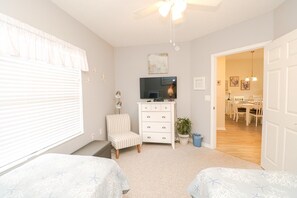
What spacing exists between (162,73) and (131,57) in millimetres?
915

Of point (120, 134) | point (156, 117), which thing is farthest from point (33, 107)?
point (156, 117)

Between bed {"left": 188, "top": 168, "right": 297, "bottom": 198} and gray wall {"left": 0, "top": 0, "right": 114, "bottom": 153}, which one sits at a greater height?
gray wall {"left": 0, "top": 0, "right": 114, "bottom": 153}

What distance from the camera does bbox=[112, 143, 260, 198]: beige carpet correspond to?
2.15m

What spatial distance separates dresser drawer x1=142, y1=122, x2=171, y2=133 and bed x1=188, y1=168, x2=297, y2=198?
2.18 meters

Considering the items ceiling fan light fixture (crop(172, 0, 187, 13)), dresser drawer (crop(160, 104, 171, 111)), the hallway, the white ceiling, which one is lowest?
the hallway

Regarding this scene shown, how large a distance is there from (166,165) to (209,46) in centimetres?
258

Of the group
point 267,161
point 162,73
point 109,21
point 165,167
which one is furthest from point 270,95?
point 109,21

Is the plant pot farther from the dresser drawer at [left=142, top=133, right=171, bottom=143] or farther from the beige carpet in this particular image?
the dresser drawer at [left=142, top=133, right=171, bottom=143]

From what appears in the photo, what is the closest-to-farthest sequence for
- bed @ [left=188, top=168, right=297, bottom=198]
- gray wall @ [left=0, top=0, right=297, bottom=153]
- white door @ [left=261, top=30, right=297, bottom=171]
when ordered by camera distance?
bed @ [left=188, top=168, right=297, bottom=198] → white door @ [left=261, top=30, right=297, bottom=171] → gray wall @ [left=0, top=0, right=297, bottom=153]

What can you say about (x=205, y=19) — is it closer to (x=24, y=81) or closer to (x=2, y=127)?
(x=24, y=81)

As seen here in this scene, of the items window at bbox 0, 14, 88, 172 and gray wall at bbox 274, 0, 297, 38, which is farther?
gray wall at bbox 274, 0, 297, 38

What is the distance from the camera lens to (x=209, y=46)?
3.53 metres

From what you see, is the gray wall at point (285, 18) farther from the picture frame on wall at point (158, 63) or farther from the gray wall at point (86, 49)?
the gray wall at point (86, 49)

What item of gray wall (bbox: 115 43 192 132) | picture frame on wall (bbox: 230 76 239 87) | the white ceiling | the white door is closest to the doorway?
the white door
